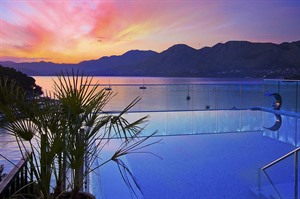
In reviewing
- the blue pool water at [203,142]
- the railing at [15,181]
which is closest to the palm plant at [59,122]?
the railing at [15,181]

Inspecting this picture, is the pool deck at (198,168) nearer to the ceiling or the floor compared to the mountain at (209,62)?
nearer to the floor

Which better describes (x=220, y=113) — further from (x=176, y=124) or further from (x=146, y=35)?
(x=146, y=35)

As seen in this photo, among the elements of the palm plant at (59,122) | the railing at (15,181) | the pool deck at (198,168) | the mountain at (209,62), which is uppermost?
the mountain at (209,62)

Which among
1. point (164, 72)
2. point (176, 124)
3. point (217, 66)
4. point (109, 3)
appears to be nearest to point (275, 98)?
point (176, 124)

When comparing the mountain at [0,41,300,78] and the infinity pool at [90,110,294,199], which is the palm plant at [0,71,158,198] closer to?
the infinity pool at [90,110,294,199]

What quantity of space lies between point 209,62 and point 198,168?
52.4ft

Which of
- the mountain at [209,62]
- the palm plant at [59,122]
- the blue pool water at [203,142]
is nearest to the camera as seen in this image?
the palm plant at [59,122]

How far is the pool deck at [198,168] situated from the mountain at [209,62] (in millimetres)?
8870

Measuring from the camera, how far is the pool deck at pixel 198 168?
12.5ft

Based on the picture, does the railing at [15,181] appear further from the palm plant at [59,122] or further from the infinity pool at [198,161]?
the infinity pool at [198,161]

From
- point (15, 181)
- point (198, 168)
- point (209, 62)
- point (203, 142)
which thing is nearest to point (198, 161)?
point (198, 168)

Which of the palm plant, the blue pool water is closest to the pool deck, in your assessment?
the blue pool water

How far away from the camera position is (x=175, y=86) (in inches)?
455

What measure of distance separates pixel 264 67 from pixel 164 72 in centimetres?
681
